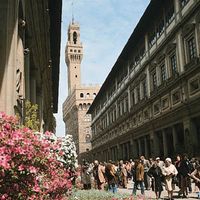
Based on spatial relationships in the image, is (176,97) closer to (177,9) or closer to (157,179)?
(177,9)

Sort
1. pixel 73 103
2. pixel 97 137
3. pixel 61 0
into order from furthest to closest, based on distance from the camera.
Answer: pixel 73 103, pixel 97 137, pixel 61 0

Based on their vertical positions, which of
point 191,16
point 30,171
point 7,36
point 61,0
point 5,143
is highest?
point 191,16

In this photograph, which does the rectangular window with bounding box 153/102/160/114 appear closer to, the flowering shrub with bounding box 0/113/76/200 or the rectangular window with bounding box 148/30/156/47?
the rectangular window with bounding box 148/30/156/47

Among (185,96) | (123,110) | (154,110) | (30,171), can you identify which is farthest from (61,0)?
(123,110)

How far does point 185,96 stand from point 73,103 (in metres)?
92.9

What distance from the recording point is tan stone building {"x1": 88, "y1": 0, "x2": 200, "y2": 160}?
26.2 meters

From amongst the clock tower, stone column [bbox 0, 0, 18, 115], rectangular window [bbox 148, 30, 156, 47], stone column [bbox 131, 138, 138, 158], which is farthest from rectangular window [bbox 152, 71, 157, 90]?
the clock tower

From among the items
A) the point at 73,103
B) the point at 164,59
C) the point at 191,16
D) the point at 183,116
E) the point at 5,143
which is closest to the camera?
the point at 5,143

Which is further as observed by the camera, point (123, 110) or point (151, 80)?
point (123, 110)

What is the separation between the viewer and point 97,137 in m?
77.6

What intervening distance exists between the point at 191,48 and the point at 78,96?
89.3m

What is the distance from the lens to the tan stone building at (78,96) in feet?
374

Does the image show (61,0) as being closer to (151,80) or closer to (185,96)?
(185,96)

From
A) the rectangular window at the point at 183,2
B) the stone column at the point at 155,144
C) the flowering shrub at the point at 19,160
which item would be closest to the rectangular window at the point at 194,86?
the rectangular window at the point at 183,2
